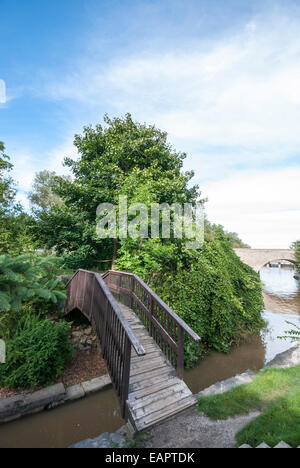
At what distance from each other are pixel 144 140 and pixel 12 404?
11797 millimetres

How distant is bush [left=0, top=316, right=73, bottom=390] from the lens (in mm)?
4145

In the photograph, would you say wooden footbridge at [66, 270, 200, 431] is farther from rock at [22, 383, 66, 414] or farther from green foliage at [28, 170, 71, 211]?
green foliage at [28, 170, 71, 211]

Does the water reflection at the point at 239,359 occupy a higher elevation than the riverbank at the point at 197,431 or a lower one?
lower

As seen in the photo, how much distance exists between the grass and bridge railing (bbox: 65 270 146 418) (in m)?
1.45

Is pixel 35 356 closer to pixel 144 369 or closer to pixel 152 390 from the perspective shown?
pixel 144 369

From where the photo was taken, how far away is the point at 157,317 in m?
4.47

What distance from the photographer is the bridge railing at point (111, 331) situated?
2.88 metres

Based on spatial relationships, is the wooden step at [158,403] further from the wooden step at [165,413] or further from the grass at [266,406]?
the grass at [266,406]

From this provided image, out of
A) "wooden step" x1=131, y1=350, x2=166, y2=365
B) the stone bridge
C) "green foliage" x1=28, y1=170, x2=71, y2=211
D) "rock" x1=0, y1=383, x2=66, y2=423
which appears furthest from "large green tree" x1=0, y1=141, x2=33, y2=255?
the stone bridge

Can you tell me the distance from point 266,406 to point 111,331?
2.96 meters

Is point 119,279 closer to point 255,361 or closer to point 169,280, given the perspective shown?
point 169,280

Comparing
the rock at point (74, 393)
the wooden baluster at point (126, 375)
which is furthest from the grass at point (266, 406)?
the rock at point (74, 393)

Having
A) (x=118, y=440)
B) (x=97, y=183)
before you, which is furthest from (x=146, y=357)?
(x=97, y=183)

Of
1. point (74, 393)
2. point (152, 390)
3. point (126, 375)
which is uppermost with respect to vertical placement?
point (126, 375)
